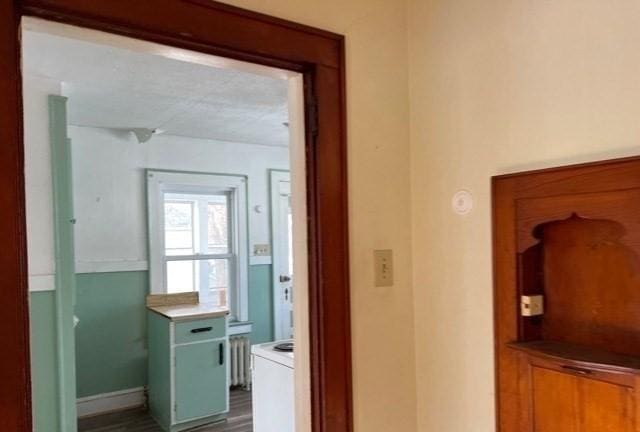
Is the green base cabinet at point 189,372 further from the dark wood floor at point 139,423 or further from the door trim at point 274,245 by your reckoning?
the door trim at point 274,245

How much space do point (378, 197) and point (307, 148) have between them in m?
0.28

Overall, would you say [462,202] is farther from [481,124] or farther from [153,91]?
[153,91]

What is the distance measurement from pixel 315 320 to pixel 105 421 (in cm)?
314

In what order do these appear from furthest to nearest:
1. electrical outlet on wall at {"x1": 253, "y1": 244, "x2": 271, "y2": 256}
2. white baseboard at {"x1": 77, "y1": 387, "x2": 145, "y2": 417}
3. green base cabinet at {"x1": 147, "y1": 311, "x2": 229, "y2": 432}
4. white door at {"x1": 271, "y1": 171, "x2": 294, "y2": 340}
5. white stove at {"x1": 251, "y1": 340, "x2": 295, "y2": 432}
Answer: white door at {"x1": 271, "y1": 171, "x2": 294, "y2": 340}, electrical outlet on wall at {"x1": 253, "y1": 244, "x2": 271, "y2": 256}, white baseboard at {"x1": 77, "y1": 387, "x2": 145, "y2": 417}, green base cabinet at {"x1": 147, "y1": 311, "x2": 229, "y2": 432}, white stove at {"x1": 251, "y1": 340, "x2": 295, "y2": 432}

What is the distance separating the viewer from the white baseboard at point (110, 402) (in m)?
3.76

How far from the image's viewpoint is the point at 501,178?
127 cm

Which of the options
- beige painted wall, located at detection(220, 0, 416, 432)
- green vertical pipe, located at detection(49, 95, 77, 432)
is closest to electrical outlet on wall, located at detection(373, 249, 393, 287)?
beige painted wall, located at detection(220, 0, 416, 432)

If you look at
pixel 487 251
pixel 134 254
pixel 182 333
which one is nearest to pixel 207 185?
Result: pixel 134 254

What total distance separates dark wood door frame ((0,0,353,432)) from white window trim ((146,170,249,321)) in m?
3.00

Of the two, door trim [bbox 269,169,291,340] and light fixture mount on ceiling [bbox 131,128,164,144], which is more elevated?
light fixture mount on ceiling [bbox 131,128,164,144]

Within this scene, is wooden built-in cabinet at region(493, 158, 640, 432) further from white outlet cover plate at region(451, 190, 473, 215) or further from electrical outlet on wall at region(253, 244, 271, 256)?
electrical outlet on wall at region(253, 244, 271, 256)

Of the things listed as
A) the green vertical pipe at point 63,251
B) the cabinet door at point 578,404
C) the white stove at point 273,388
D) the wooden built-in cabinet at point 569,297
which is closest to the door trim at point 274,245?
the white stove at point 273,388

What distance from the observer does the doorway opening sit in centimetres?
241

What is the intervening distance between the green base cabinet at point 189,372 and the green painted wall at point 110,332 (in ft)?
1.00
